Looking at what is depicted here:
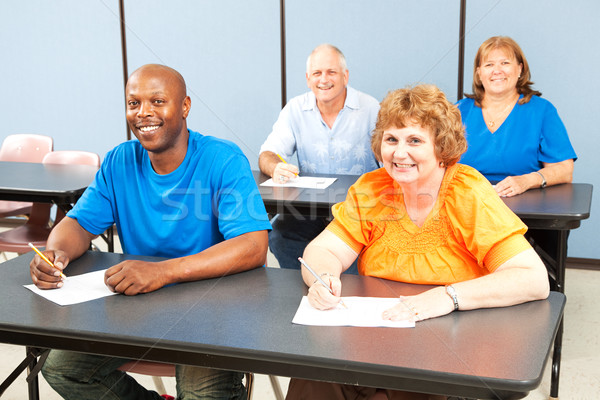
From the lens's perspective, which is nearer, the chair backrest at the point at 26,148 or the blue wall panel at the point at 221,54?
the chair backrest at the point at 26,148

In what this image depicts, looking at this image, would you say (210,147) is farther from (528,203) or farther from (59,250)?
(528,203)

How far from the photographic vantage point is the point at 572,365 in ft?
8.34

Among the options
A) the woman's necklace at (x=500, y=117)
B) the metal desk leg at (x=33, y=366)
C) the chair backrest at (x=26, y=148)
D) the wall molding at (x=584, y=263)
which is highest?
the woman's necklace at (x=500, y=117)

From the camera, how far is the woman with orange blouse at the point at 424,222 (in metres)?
1.41

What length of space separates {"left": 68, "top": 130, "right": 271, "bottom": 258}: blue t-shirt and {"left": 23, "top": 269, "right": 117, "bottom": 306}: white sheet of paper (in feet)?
0.92

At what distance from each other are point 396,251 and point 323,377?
517mm

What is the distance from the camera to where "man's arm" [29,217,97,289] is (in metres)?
1.52

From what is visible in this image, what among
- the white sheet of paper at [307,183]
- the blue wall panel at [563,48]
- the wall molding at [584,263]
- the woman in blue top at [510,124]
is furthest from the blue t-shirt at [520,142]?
the wall molding at [584,263]

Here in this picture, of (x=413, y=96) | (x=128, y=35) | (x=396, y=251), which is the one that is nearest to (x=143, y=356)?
(x=396, y=251)

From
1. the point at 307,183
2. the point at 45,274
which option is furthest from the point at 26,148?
the point at 45,274

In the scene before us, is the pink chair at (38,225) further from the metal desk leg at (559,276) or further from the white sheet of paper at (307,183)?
the metal desk leg at (559,276)

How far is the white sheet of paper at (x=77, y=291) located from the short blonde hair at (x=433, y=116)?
865 mm

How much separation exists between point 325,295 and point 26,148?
3024mm

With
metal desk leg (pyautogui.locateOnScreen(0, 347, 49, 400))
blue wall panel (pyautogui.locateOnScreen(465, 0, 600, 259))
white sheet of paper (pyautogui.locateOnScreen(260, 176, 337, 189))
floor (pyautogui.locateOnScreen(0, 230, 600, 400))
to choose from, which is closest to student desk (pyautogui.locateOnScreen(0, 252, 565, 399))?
metal desk leg (pyautogui.locateOnScreen(0, 347, 49, 400))
